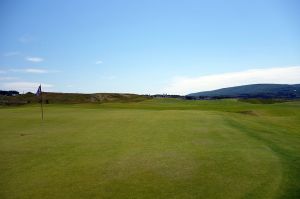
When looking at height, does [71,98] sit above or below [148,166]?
above

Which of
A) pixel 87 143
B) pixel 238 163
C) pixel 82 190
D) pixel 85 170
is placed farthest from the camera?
pixel 87 143

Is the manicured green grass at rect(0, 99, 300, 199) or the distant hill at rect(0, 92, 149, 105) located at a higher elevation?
the distant hill at rect(0, 92, 149, 105)

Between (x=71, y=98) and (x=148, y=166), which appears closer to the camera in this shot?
(x=148, y=166)

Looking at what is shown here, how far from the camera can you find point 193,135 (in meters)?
20.1

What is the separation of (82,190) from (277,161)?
7657 mm

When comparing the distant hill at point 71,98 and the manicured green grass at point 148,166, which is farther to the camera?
the distant hill at point 71,98

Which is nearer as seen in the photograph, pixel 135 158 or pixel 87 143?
pixel 135 158

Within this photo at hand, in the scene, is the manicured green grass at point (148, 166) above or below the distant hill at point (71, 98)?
below

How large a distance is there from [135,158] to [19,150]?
5.73 meters

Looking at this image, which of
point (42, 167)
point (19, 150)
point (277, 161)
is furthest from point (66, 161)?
point (277, 161)

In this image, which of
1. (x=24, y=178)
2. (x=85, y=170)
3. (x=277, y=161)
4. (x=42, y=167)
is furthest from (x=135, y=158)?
(x=277, y=161)

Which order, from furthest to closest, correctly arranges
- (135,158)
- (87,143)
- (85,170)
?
(87,143) < (135,158) < (85,170)

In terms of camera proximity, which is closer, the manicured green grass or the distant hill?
the manicured green grass

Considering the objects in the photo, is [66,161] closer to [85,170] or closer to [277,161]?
[85,170]
